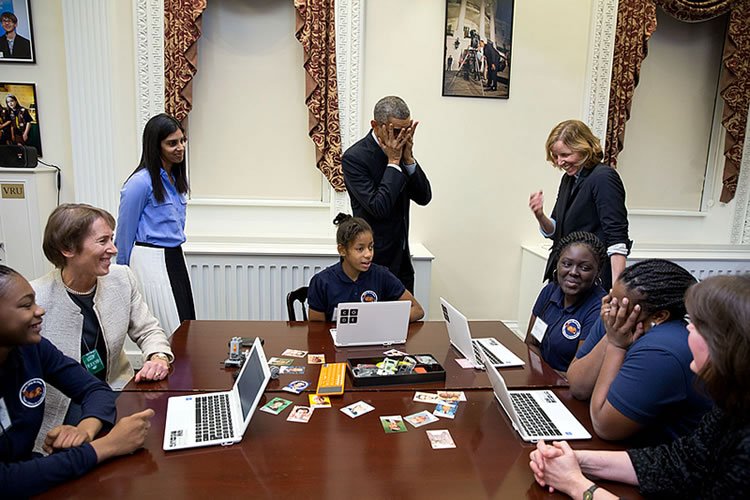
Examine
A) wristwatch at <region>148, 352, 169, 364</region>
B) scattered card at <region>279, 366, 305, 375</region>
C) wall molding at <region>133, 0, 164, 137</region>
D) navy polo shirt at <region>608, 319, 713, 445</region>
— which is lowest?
scattered card at <region>279, 366, 305, 375</region>

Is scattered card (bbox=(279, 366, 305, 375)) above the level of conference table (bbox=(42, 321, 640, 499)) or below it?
above

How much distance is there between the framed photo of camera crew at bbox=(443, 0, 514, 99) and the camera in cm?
346

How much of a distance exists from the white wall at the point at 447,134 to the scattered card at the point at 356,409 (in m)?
2.20

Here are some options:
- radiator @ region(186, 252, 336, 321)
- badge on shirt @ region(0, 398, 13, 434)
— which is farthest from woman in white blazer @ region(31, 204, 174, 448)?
radiator @ region(186, 252, 336, 321)

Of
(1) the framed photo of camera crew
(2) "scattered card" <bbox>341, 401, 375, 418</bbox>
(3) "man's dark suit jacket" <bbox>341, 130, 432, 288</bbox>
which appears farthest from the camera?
(1) the framed photo of camera crew

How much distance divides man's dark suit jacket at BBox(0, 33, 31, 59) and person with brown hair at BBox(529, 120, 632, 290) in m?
3.19

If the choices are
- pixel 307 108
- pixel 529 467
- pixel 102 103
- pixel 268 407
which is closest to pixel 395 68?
pixel 307 108

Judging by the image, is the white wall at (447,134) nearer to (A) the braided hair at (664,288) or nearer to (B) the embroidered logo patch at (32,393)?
(B) the embroidered logo patch at (32,393)

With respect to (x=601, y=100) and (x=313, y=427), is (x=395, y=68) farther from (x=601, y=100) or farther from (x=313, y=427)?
(x=313, y=427)

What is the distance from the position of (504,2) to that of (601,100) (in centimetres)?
96

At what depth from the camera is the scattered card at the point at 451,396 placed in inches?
59.6

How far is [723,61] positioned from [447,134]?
2090 millimetres

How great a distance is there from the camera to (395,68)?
3.48m

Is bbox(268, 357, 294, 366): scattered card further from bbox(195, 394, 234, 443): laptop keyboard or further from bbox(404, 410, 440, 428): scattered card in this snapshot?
bbox(404, 410, 440, 428): scattered card
